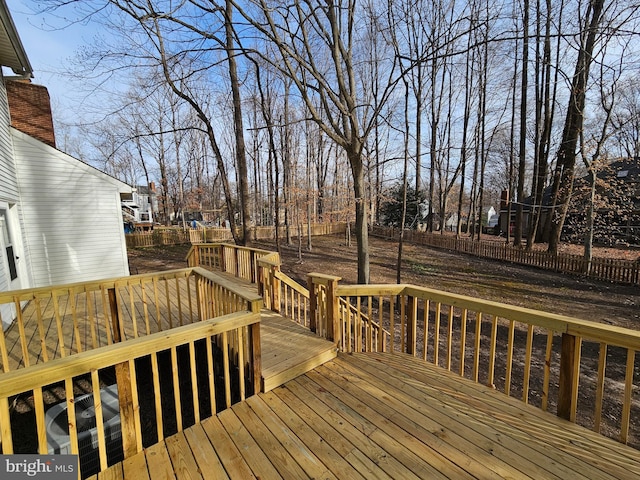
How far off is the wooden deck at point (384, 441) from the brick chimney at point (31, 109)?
8.90 m

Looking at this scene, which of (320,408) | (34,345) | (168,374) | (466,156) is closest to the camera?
(320,408)

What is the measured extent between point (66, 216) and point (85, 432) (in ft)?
21.2

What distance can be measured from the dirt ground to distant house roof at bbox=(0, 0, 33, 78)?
7283 mm

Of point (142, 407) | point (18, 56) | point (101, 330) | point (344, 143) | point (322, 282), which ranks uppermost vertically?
point (18, 56)

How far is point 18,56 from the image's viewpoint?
5.22 meters

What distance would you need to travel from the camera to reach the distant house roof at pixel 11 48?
422cm

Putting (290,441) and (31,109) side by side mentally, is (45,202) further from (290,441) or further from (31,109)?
(290,441)

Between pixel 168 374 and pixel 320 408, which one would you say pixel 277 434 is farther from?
pixel 168 374

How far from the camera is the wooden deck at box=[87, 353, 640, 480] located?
1.77 m

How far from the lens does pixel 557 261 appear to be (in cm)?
1123

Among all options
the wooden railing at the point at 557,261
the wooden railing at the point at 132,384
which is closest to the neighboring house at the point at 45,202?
the wooden railing at the point at 132,384

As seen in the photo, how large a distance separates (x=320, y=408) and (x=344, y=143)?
577cm

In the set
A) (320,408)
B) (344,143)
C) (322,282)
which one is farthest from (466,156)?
(320,408)

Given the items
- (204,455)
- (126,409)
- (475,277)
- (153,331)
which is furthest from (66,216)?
(475,277)
